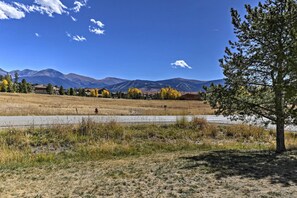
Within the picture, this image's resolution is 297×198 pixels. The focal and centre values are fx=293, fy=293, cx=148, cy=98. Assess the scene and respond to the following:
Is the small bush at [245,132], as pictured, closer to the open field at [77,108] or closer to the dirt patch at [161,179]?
the open field at [77,108]

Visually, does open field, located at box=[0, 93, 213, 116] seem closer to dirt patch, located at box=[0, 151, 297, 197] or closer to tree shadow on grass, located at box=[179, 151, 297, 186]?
tree shadow on grass, located at box=[179, 151, 297, 186]

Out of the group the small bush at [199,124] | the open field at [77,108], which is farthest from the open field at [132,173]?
the open field at [77,108]

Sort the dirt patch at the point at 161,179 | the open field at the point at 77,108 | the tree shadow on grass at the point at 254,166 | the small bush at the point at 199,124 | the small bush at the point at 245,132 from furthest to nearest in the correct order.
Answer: the open field at the point at 77,108, the small bush at the point at 199,124, the small bush at the point at 245,132, the tree shadow on grass at the point at 254,166, the dirt patch at the point at 161,179

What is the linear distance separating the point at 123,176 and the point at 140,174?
Result: 0.44 m

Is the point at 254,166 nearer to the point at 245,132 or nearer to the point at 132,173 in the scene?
the point at 132,173

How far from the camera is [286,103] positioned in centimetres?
991

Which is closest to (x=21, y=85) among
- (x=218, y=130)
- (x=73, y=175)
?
(x=218, y=130)

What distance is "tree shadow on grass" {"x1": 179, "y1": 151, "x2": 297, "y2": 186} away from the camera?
22.5 feet

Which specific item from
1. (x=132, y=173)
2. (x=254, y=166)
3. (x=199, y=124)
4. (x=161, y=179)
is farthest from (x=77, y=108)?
(x=161, y=179)

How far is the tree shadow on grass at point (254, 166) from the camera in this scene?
686 cm

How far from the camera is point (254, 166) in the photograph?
7988 mm

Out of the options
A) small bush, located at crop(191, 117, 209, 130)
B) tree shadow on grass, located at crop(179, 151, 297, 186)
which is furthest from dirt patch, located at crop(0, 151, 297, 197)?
small bush, located at crop(191, 117, 209, 130)

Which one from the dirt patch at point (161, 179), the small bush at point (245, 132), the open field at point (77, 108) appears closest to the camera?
the dirt patch at point (161, 179)

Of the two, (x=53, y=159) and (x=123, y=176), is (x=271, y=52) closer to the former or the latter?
(x=123, y=176)
